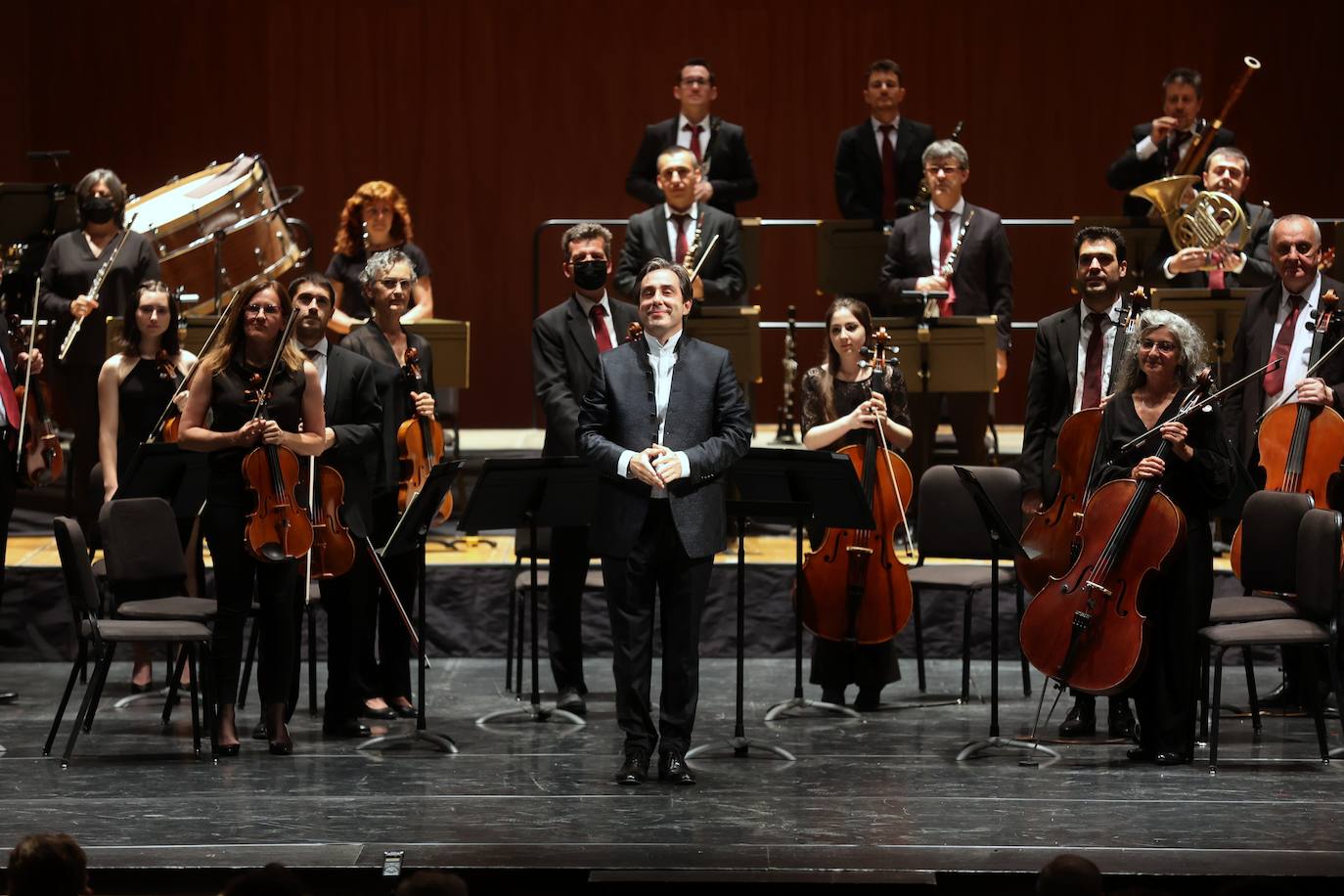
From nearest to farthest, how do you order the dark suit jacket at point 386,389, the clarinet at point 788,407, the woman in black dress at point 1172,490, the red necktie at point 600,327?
the woman in black dress at point 1172,490, the dark suit jacket at point 386,389, the red necktie at point 600,327, the clarinet at point 788,407

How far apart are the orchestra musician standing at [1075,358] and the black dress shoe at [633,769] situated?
155 cm

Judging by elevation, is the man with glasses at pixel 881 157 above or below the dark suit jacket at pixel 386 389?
above

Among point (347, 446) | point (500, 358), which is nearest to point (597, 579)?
point (347, 446)

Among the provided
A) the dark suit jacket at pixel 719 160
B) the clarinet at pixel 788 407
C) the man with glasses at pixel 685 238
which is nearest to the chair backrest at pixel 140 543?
the man with glasses at pixel 685 238

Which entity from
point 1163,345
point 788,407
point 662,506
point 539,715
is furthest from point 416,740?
point 788,407

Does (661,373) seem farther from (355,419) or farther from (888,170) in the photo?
(888,170)

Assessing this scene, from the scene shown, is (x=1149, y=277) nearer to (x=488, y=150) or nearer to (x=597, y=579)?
(x=597, y=579)

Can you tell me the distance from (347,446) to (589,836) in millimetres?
1625

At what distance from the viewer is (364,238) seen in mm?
7316

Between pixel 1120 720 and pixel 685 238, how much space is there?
252cm

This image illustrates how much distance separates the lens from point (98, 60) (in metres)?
10.1

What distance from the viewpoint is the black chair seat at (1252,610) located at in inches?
214

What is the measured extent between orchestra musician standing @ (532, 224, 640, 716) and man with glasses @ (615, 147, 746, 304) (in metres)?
0.88

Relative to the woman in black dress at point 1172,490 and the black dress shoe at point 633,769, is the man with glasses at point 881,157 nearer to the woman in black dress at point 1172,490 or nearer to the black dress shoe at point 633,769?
the woman in black dress at point 1172,490
